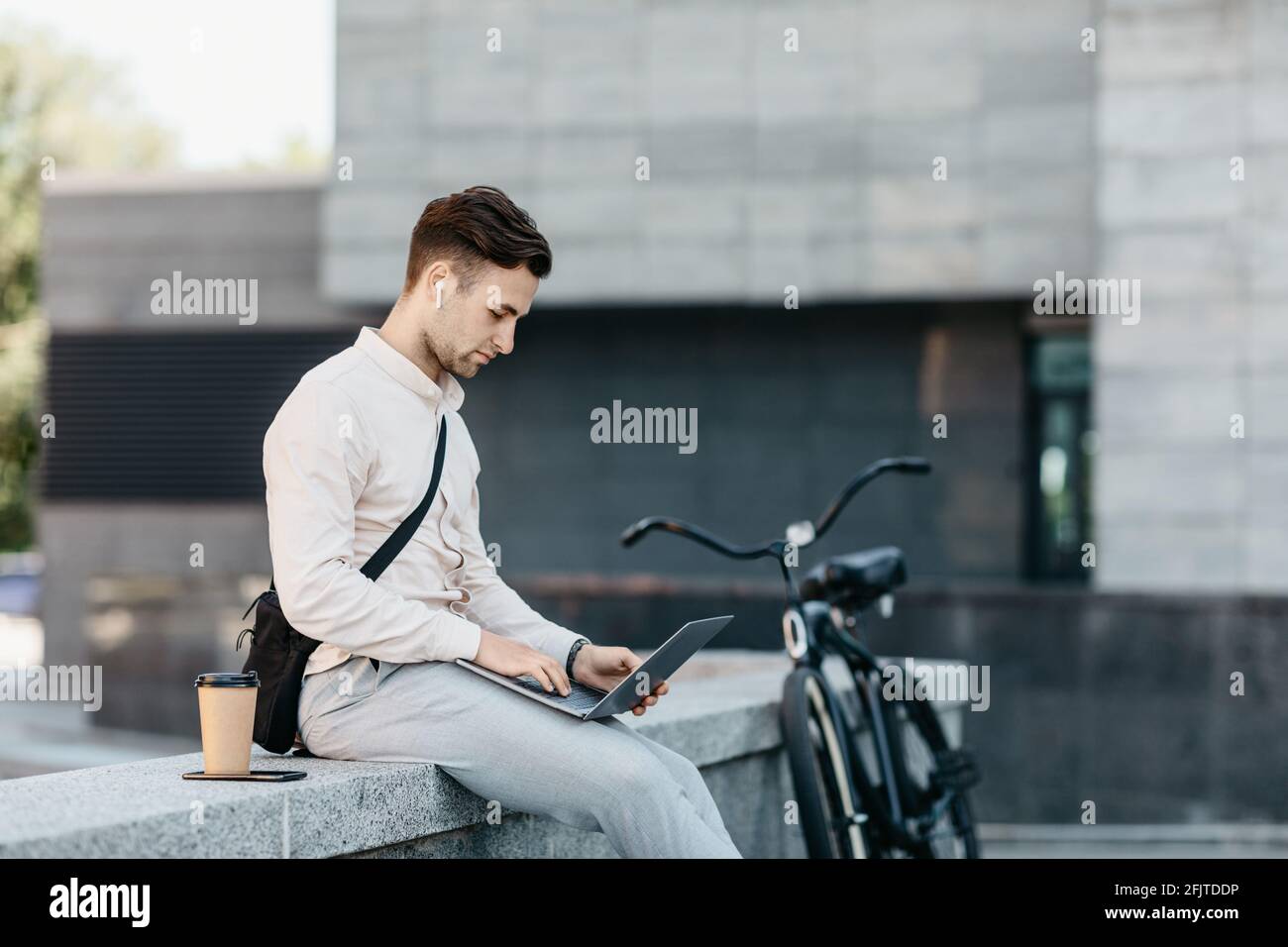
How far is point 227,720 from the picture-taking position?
125 inches

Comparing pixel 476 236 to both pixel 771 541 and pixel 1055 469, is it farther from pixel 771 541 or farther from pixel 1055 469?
pixel 1055 469

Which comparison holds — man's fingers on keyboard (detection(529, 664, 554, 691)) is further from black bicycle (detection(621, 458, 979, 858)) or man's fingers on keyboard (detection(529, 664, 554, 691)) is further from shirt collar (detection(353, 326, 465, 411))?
black bicycle (detection(621, 458, 979, 858))

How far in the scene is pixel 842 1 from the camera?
15.8 metres

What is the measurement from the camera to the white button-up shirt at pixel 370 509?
3211 millimetres

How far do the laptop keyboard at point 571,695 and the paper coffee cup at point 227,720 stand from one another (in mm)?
575

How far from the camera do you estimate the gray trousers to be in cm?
320

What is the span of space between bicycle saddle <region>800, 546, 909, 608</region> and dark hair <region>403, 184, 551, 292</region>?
86.8 inches

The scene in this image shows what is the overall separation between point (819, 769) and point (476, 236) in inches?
97.3

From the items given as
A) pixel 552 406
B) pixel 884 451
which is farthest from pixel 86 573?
pixel 884 451

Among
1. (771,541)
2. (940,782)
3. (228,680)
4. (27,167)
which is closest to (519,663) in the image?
(228,680)

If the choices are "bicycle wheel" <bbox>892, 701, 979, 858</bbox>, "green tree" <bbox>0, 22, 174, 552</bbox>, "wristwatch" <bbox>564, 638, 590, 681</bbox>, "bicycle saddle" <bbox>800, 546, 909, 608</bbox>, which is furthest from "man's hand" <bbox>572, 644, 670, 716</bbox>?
"green tree" <bbox>0, 22, 174, 552</bbox>

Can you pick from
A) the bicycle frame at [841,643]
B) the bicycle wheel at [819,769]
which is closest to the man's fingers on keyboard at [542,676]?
the bicycle frame at [841,643]
